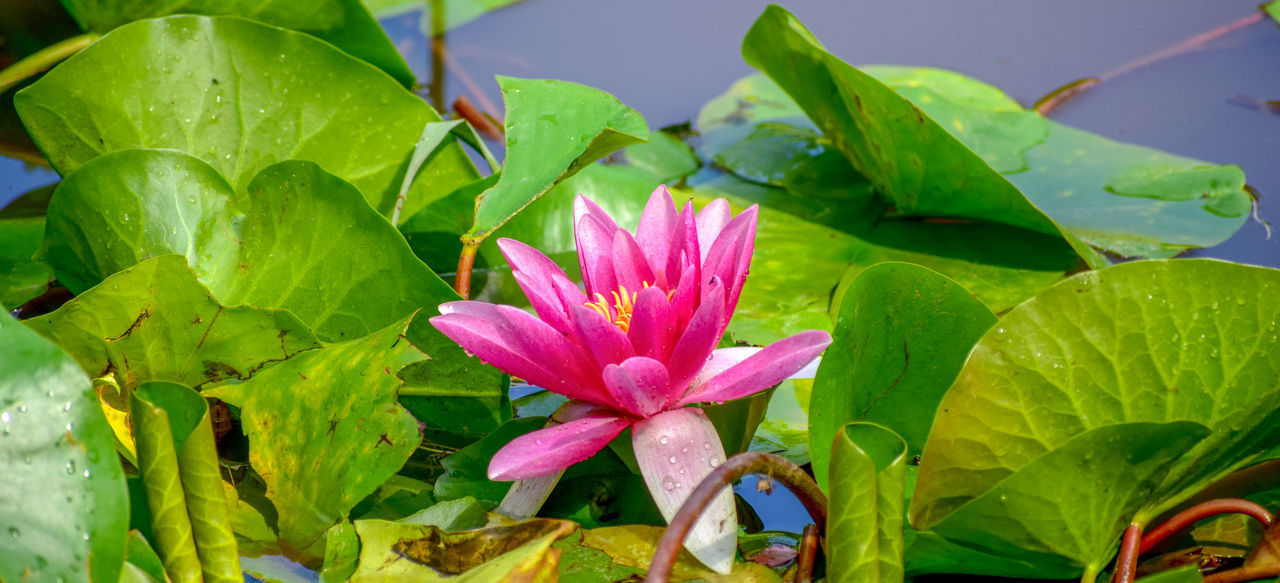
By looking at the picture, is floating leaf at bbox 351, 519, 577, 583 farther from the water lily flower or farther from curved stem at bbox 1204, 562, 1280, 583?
curved stem at bbox 1204, 562, 1280, 583

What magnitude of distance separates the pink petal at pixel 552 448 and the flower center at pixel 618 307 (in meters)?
0.12

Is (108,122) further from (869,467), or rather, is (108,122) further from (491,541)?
(869,467)

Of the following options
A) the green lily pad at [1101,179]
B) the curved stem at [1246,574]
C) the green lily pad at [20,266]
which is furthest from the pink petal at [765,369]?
the green lily pad at [20,266]

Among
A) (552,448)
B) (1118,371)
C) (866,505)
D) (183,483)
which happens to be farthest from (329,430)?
(1118,371)

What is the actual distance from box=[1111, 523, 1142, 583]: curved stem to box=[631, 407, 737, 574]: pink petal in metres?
0.40

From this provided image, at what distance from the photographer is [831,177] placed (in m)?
1.94

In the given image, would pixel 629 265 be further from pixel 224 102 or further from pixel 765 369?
pixel 224 102

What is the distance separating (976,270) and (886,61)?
3.14 feet

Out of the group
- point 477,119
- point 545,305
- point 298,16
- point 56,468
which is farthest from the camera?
point 477,119

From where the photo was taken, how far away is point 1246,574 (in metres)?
0.88

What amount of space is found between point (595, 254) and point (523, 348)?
7.0 inches

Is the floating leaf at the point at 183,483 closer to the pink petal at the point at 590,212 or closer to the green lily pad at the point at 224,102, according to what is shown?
the pink petal at the point at 590,212

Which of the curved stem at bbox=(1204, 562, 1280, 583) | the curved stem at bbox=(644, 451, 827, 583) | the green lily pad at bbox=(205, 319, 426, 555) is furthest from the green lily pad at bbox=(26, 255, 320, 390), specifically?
the curved stem at bbox=(1204, 562, 1280, 583)

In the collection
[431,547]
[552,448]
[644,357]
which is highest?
[644,357]
